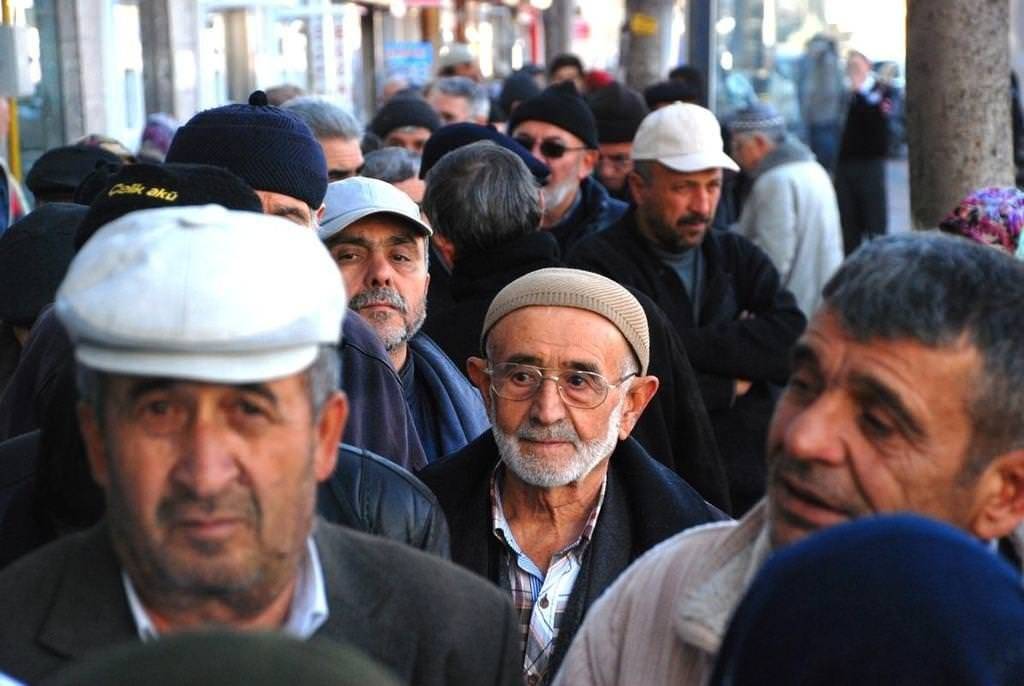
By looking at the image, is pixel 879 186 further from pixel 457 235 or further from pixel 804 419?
pixel 804 419

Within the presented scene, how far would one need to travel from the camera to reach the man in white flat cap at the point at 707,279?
22.8 ft

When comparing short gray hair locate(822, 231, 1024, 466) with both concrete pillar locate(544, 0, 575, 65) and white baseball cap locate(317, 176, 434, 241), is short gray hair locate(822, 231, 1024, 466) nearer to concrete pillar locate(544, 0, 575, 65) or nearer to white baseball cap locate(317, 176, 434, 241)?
white baseball cap locate(317, 176, 434, 241)

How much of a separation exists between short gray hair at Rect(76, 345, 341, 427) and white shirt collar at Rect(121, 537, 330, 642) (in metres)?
0.21

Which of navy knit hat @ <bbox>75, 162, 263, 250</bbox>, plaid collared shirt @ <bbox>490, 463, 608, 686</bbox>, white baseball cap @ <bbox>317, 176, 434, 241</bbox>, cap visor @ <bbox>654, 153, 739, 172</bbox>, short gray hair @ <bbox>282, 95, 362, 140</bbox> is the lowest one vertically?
plaid collared shirt @ <bbox>490, 463, 608, 686</bbox>

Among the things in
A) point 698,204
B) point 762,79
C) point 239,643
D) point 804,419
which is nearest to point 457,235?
point 698,204

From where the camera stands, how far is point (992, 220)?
17.7 feet

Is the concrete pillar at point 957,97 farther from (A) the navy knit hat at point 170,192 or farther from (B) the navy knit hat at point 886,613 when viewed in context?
(B) the navy knit hat at point 886,613

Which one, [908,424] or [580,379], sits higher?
[908,424]

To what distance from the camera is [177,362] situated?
2211 millimetres

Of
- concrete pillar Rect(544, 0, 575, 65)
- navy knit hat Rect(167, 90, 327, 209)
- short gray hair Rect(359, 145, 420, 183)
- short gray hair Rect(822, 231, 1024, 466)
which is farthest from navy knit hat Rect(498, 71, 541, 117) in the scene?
concrete pillar Rect(544, 0, 575, 65)

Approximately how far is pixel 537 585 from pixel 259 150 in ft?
4.80

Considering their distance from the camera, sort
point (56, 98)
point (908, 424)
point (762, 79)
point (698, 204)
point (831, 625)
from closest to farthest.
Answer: point (831, 625) < point (908, 424) < point (698, 204) < point (56, 98) < point (762, 79)

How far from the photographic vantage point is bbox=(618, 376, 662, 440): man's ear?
14.6 ft

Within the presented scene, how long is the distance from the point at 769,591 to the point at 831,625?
0.27 ft
